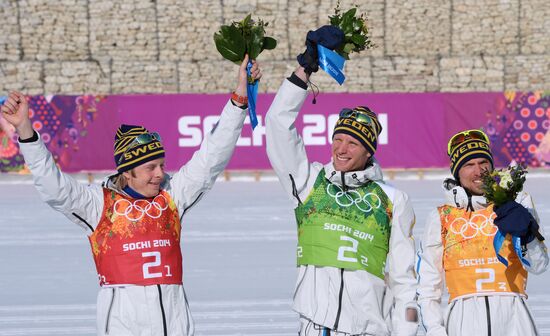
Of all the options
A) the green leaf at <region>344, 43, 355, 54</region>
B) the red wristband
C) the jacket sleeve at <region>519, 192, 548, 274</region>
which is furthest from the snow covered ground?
the green leaf at <region>344, 43, 355, 54</region>

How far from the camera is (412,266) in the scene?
4.88 metres

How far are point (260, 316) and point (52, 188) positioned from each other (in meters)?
3.89

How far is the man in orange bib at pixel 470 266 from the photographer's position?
193 inches

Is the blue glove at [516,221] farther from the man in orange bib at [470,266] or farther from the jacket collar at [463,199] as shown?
the jacket collar at [463,199]

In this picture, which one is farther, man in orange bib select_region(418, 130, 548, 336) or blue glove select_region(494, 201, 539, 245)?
man in orange bib select_region(418, 130, 548, 336)

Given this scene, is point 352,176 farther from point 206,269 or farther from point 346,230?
point 206,269

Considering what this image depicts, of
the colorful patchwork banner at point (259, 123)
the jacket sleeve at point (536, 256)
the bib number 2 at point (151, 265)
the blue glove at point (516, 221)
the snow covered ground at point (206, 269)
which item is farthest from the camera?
the colorful patchwork banner at point (259, 123)

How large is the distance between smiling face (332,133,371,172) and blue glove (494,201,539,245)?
68 centimetres

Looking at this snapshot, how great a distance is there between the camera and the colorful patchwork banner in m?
21.4

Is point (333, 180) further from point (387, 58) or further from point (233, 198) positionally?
point (387, 58)

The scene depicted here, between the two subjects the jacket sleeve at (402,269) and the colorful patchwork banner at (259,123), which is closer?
the jacket sleeve at (402,269)

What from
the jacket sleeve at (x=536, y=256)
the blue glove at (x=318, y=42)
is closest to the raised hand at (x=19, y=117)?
the blue glove at (x=318, y=42)

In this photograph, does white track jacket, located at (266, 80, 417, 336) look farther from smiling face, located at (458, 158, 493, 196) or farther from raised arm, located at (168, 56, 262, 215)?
smiling face, located at (458, 158, 493, 196)

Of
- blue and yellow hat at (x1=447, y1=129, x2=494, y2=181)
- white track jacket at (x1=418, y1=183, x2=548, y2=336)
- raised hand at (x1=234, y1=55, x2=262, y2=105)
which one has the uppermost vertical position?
raised hand at (x1=234, y1=55, x2=262, y2=105)
